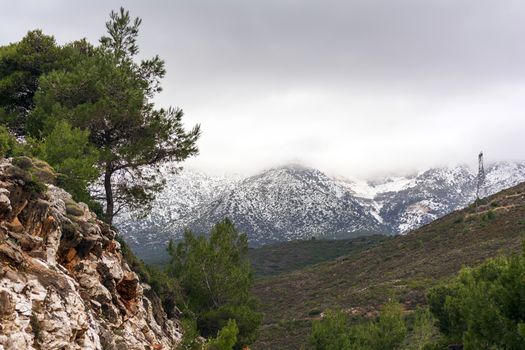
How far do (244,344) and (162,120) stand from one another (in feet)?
51.7

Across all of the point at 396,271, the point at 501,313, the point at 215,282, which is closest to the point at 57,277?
the point at 501,313

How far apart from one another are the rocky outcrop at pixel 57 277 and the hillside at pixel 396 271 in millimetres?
40271

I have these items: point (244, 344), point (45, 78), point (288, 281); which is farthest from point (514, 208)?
point (45, 78)

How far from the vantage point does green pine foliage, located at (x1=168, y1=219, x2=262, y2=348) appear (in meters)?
30.8

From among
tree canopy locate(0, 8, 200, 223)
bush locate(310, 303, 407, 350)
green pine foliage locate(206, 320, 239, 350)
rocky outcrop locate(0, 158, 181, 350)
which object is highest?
tree canopy locate(0, 8, 200, 223)

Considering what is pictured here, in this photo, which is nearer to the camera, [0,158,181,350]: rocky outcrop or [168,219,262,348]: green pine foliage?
[0,158,181,350]: rocky outcrop

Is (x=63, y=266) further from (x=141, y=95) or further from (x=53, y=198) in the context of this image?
(x=141, y=95)

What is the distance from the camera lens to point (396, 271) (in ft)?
271

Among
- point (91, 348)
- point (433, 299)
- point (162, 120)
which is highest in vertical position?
point (162, 120)

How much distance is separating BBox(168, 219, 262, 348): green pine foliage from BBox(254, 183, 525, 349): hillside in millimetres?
25218

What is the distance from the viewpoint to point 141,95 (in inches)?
1125

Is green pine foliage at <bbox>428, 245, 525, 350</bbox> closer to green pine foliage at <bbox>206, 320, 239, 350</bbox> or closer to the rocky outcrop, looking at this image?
green pine foliage at <bbox>206, 320, 239, 350</bbox>

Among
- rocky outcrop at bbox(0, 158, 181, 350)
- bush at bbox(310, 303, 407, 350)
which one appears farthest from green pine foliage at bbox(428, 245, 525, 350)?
bush at bbox(310, 303, 407, 350)

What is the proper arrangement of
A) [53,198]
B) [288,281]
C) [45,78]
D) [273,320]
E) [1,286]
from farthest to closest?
[288,281] < [273,320] < [45,78] < [53,198] < [1,286]
